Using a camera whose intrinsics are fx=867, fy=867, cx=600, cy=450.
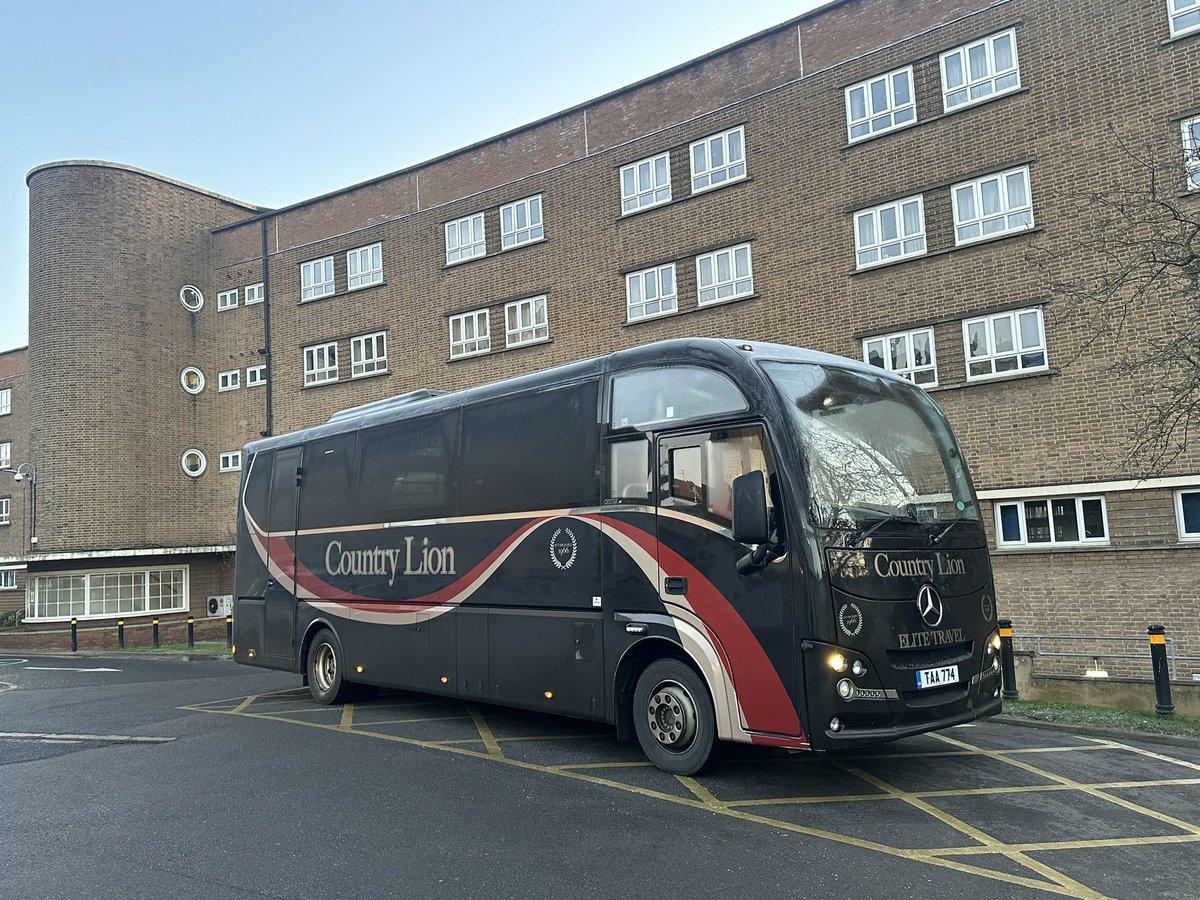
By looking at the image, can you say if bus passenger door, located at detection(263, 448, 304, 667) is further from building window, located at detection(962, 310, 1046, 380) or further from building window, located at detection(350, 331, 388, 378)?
building window, located at detection(350, 331, 388, 378)

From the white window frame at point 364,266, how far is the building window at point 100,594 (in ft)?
40.6

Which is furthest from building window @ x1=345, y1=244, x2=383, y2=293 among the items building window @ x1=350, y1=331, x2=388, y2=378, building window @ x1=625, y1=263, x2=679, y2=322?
building window @ x1=625, y1=263, x2=679, y2=322

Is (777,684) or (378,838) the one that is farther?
(777,684)

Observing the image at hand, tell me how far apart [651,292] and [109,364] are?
64.7 feet

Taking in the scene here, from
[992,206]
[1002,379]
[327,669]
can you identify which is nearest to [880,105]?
[992,206]

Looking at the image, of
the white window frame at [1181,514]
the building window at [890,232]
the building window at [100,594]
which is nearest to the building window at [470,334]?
the building window at [890,232]

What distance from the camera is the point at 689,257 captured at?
2020 centimetres

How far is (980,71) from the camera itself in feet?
55.0

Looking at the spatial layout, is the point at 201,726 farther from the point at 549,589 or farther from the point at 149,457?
the point at 149,457

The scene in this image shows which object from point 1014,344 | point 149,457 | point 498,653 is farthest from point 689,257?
point 149,457

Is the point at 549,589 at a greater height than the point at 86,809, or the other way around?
the point at 549,589

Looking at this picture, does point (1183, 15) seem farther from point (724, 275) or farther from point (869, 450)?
point (869, 450)

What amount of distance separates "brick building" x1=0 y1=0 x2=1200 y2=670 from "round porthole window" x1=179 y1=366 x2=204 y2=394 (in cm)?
17

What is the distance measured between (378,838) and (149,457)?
2838cm
